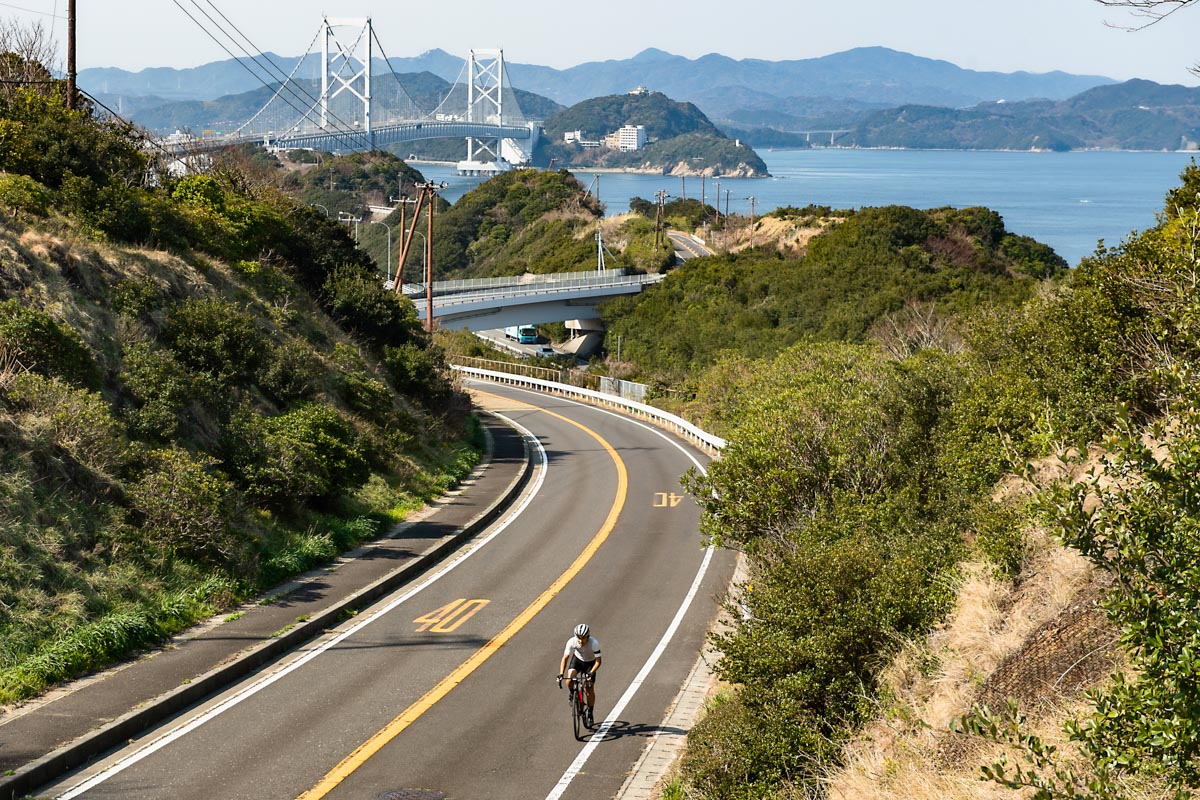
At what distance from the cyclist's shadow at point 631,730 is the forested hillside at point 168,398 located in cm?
657

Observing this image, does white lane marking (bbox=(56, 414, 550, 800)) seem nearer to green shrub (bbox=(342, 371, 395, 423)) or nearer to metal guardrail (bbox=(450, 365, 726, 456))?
green shrub (bbox=(342, 371, 395, 423))

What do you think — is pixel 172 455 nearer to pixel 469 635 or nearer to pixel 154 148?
pixel 469 635

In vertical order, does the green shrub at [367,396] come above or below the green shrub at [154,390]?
below

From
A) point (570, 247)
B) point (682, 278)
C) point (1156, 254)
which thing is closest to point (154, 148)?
point (1156, 254)

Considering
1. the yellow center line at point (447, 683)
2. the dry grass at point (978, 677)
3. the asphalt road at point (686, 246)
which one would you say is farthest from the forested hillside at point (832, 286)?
the dry grass at point (978, 677)

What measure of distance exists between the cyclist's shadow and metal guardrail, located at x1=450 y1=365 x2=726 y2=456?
2318 cm

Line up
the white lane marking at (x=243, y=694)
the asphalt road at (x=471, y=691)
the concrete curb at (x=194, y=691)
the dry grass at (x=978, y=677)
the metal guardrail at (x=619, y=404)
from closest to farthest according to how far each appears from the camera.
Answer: the dry grass at (x=978, y=677)
the concrete curb at (x=194, y=691)
the white lane marking at (x=243, y=694)
the asphalt road at (x=471, y=691)
the metal guardrail at (x=619, y=404)

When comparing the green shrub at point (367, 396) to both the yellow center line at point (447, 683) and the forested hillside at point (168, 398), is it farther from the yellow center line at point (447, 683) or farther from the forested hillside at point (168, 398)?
the yellow center line at point (447, 683)

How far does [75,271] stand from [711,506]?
1418 centimetres

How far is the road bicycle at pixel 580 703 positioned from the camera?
14.4 m

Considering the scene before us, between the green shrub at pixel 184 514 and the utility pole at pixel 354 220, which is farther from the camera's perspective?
the utility pole at pixel 354 220

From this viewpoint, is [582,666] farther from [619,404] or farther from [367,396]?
[619,404]

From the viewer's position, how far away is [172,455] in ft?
68.1

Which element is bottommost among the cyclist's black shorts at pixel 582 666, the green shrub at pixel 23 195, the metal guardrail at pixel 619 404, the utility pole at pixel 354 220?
the metal guardrail at pixel 619 404
